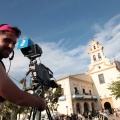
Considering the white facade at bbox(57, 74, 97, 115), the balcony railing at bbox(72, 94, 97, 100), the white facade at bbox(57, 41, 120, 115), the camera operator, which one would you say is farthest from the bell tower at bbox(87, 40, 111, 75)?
the camera operator

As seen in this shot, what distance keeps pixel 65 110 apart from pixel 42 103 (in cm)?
3054

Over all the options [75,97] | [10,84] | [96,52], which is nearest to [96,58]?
[96,52]

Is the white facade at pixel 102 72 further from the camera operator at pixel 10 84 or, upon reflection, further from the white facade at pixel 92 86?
the camera operator at pixel 10 84

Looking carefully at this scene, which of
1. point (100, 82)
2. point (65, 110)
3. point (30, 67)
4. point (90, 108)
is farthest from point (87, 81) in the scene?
point (30, 67)

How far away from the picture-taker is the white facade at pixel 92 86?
102 ft

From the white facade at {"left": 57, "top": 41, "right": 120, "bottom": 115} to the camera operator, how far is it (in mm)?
29623

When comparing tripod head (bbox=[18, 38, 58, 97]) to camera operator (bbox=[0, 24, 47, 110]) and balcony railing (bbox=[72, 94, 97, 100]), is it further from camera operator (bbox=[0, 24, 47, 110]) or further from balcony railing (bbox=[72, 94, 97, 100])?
balcony railing (bbox=[72, 94, 97, 100])

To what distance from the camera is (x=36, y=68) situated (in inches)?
117

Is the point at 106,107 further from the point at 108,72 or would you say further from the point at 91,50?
the point at 91,50

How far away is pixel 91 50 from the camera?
39406 millimetres

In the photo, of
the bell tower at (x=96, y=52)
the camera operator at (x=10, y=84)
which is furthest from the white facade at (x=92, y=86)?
the camera operator at (x=10, y=84)

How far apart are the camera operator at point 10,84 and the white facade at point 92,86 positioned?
29.6m

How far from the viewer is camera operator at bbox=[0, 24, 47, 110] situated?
42.5 inches

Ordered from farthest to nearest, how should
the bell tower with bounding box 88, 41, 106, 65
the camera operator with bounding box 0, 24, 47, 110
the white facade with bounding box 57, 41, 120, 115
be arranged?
1. the bell tower with bounding box 88, 41, 106, 65
2. the white facade with bounding box 57, 41, 120, 115
3. the camera operator with bounding box 0, 24, 47, 110
